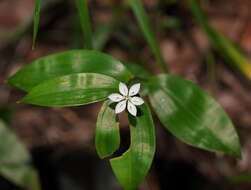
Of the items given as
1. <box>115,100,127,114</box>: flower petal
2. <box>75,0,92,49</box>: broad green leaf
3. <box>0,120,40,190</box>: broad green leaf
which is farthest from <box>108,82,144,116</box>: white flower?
<box>0,120,40,190</box>: broad green leaf

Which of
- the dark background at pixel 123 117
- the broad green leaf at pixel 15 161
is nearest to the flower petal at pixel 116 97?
the broad green leaf at pixel 15 161

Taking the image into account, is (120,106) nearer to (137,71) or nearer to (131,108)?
(131,108)

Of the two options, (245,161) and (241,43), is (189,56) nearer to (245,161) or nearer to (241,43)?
(241,43)

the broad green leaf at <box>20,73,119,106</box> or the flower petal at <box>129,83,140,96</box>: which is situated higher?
the broad green leaf at <box>20,73,119,106</box>

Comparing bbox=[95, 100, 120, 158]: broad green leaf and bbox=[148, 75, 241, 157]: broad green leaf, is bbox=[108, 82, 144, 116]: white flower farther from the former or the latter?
bbox=[148, 75, 241, 157]: broad green leaf

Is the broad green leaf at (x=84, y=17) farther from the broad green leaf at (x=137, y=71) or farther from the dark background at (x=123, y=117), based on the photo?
the dark background at (x=123, y=117)

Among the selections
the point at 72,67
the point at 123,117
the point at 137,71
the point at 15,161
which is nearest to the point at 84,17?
the point at 72,67

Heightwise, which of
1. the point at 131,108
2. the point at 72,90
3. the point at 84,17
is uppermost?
the point at 84,17
